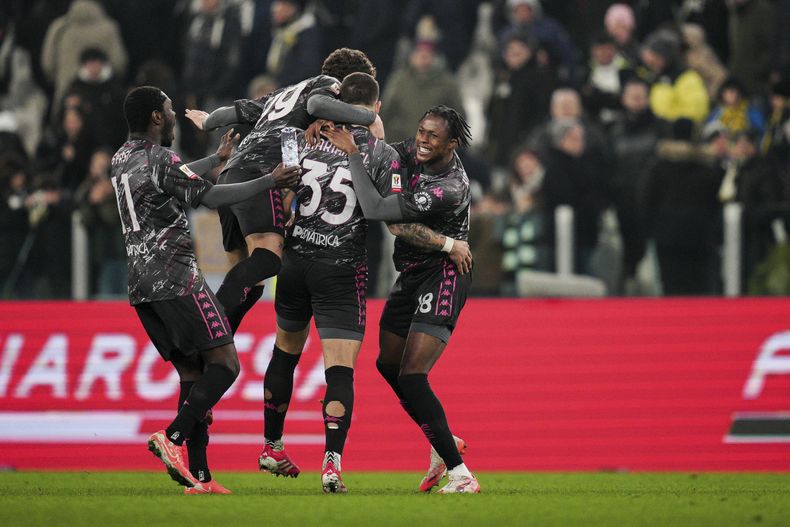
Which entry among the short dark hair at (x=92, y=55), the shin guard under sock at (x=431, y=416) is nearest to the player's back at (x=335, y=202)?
the shin guard under sock at (x=431, y=416)

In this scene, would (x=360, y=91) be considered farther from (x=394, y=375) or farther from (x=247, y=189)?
(x=394, y=375)

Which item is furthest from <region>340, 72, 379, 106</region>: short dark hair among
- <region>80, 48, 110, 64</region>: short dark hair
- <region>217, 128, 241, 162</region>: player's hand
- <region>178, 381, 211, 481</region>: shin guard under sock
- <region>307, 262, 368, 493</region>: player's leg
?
<region>80, 48, 110, 64</region>: short dark hair

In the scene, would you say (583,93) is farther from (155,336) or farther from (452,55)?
(155,336)

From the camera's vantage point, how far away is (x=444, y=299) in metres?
8.03

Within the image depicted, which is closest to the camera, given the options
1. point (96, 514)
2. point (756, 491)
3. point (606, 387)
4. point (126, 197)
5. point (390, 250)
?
point (96, 514)

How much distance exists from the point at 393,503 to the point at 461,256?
1589 mm

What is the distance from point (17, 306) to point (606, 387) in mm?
5059

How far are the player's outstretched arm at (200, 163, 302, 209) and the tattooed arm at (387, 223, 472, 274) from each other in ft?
2.59

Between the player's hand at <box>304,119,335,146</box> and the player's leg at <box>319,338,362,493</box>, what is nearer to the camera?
the player's leg at <box>319,338,362,493</box>

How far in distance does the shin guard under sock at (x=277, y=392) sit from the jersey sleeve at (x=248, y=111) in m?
1.50

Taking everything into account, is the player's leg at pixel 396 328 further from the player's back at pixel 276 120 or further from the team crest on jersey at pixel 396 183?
the player's back at pixel 276 120

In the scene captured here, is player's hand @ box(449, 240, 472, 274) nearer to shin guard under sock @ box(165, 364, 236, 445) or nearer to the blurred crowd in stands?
shin guard under sock @ box(165, 364, 236, 445)

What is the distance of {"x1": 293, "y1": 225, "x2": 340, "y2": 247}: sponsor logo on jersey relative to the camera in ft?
26.4

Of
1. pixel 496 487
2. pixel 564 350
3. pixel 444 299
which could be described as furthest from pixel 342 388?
pixel 564 350
